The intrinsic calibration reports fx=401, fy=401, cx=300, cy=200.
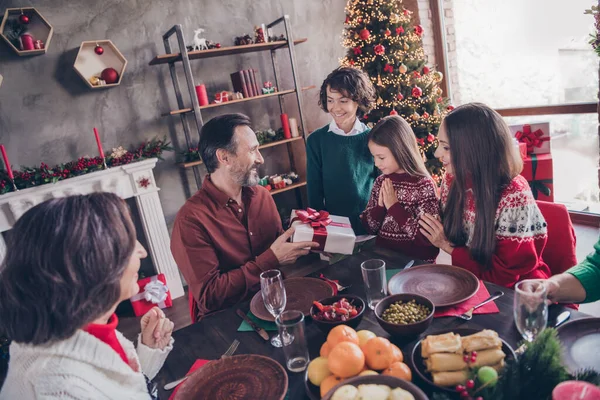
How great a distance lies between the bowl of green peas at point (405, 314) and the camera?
1056 millimetres

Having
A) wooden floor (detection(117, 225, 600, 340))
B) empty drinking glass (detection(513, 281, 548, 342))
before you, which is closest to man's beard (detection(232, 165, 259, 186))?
empty drinking glass (detection(513, 281, 548, 342))

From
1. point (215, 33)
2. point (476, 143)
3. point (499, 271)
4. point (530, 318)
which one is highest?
point (215, 33)

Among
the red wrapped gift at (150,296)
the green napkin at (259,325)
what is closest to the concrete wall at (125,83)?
the red wrapped gift at (150,296)

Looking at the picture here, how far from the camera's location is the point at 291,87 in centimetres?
439

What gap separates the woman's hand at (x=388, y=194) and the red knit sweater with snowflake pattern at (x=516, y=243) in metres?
0.51

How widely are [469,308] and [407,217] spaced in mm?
796

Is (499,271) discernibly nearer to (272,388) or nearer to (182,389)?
(272,388)

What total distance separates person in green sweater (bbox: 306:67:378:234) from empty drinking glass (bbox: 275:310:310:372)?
4.59 feet

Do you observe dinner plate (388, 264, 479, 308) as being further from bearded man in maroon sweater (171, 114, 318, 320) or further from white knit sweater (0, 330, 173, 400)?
white knit sweater (0, 330, 173, 400)

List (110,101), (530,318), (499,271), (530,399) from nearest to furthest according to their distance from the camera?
1. (530,399)
2. (530,318)
3. (499,271)
4. (110,101)

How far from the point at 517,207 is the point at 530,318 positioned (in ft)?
2.35

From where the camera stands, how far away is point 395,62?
148 inches

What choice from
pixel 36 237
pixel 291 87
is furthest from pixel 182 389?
pixel 291 87

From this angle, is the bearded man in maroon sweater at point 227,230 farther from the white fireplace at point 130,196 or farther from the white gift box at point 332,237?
the white fireplace at point 130,196
